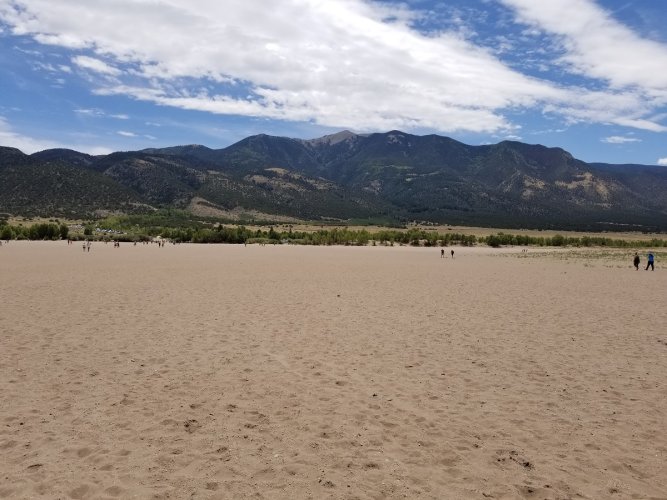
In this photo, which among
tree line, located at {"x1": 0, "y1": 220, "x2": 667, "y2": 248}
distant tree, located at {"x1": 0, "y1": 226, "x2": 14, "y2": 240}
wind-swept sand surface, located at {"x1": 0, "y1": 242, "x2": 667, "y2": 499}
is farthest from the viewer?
tree line, located at {"x1": 0, "y1": 220, "x2": 667, "y2": 248}

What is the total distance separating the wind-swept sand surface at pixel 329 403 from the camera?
544cm

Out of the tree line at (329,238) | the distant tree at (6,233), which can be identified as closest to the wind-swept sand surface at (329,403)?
the distant tree at (6,233)

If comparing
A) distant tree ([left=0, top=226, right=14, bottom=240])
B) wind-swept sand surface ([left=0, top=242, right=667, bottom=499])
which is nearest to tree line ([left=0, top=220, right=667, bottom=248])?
distant tree ([left=0, top=226, right=14, bottom=240])

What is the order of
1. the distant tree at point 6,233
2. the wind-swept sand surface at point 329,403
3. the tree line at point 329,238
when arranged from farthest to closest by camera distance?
the tree line at point 329,238
the distant tree at point 6,233
the wind-swept sand surface at point 329,403

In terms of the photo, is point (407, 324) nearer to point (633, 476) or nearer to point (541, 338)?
point (541, 338)

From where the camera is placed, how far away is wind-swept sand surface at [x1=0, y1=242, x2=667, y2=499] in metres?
5.44

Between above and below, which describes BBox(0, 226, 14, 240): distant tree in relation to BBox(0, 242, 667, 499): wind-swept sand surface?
above

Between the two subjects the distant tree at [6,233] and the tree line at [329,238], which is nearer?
the distant tree at [6,233]

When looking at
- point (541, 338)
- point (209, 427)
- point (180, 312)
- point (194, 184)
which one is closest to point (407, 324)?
point (541, 338)

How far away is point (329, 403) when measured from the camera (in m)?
7.86

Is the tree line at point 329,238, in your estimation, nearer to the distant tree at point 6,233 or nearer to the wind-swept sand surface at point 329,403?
the distant tree at point 6,233

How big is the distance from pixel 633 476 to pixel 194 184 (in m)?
204

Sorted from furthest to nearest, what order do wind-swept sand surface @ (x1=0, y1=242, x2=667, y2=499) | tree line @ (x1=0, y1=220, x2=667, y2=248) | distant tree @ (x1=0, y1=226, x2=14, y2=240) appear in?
tree line @ (x1=0, y1=220, x2=667, y2=248)
distant tree @ (x1=0, y1=226, x2=14, y2=240)
wind-swept sand surface @ (x1=0, y1=242, x2=667, y2=499)

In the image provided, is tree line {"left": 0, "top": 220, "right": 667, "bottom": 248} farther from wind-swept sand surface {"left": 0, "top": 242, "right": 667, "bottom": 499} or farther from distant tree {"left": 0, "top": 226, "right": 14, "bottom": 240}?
wind-swept sand surface {"left": 0, "top": 242, "right": 667, "bottom": 499}
